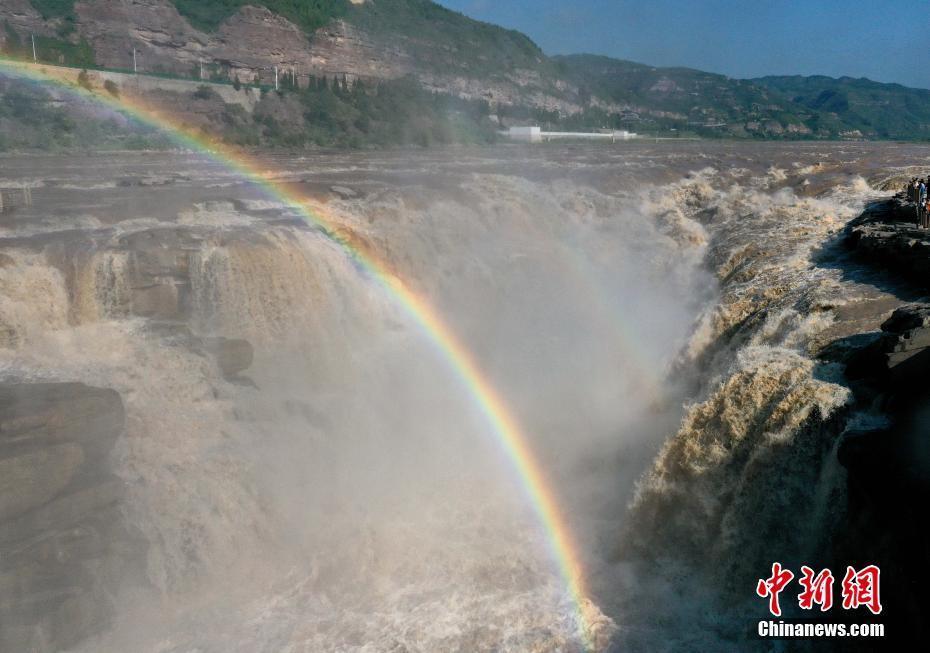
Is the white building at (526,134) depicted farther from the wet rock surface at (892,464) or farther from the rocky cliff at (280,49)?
the wet rock surface at (892,464)

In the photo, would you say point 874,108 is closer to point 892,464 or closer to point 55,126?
point 55,126

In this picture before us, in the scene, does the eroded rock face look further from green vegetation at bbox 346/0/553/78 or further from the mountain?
green vegetation at bbox 346/0/553/78

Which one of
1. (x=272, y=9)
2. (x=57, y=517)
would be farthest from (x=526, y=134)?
(x=57, y=517)

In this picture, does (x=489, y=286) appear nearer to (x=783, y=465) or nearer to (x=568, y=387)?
(x=568, y=387)

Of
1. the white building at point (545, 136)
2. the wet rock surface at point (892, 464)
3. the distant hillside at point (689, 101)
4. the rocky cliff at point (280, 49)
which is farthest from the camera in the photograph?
the distant hillside at point (689, 101)

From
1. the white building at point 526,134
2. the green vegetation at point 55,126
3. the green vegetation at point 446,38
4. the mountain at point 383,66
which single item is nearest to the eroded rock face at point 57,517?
the green vegetation at point 55,126

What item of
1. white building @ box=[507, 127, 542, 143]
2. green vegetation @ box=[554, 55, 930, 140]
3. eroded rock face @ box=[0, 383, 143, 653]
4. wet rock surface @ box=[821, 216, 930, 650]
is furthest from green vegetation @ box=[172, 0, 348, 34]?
wet rock surface @ box=[821, 216, 930, 650]
